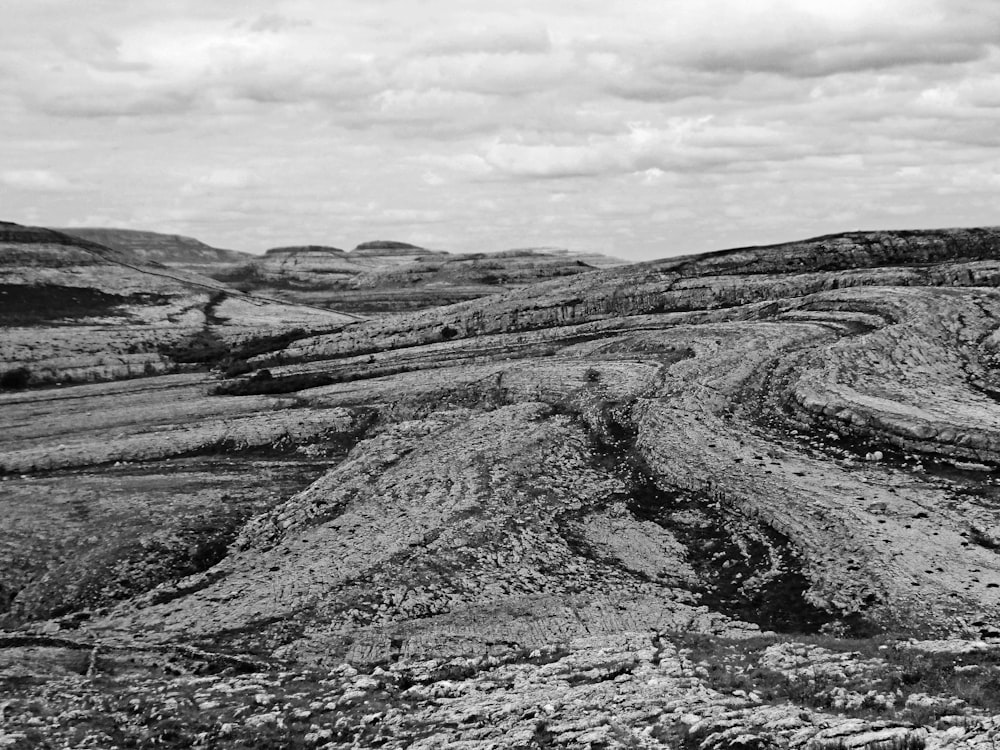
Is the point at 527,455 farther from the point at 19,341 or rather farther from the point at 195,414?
the point at 19,341

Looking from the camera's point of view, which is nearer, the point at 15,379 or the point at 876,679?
the point at 876,679

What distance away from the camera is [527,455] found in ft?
155

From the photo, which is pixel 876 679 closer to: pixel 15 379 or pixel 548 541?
pixel 548 541

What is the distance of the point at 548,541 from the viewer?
38688mm

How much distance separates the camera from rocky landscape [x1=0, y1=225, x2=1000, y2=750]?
2234 centimetres

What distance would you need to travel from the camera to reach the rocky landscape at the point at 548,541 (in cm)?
2234

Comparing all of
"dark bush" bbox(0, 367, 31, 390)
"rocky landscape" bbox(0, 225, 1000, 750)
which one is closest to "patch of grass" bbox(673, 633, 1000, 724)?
"rocky landscape" bbox(0, 225, 1000, 750)

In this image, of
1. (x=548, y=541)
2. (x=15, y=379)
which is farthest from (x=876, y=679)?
(x=15, y=379)

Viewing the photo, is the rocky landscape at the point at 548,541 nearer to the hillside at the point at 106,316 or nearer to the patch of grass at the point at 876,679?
the patch of grass at the point at 876,679

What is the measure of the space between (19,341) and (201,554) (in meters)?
85.9

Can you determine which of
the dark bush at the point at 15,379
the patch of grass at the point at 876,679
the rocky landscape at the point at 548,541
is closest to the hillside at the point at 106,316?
the dark bush at the point at 15,379

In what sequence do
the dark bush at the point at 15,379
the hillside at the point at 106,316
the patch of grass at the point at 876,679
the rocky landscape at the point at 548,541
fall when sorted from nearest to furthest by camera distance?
the patch of grass at the point at 876,679
the rocky landscape at the point at 548,541
the dark bush at the point at 15,379
the hillside at the point at 106,316

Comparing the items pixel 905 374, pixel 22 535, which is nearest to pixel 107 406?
pixel 22 535

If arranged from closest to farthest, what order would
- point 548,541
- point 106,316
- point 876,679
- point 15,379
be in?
point 876,679
point 548,541
point 15,379
point 106,316
